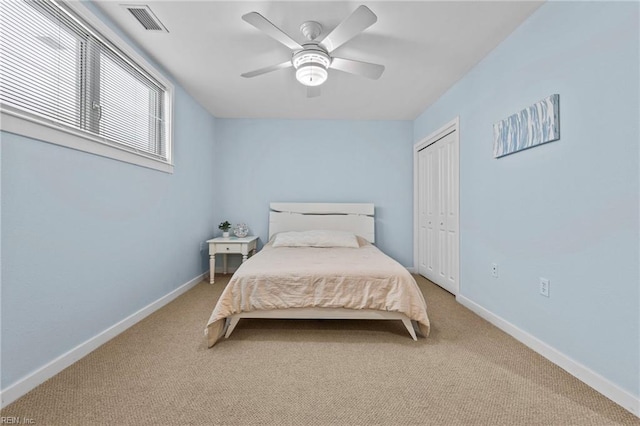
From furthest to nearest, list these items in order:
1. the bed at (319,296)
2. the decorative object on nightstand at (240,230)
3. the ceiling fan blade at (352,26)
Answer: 1. the decorative object on nightstand at (240,230)
2. the bed at (319,296)
3. the ceiling fan blade at (352,26)

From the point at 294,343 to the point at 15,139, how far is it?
1.98m

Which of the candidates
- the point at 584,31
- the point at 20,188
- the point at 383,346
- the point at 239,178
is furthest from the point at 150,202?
the point at 584,31

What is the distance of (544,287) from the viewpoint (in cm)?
188

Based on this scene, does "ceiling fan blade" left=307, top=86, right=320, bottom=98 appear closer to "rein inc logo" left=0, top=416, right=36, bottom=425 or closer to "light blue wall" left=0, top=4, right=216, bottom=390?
"light blue wall" left=0, top=4, right=216, bottom=390

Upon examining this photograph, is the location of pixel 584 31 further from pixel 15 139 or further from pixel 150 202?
pixel 150 202

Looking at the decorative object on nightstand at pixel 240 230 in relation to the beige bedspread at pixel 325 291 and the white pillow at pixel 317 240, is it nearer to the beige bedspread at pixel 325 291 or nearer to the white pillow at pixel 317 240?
the white pillow at pixel 317 240

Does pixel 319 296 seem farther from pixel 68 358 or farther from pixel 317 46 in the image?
pixel 317 46

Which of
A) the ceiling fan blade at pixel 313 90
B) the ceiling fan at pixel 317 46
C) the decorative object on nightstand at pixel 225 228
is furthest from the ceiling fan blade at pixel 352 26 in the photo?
the decorative object on nightstand at pixel 225 228

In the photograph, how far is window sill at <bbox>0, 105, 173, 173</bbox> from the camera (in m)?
1.39

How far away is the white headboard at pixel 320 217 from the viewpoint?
413 cm

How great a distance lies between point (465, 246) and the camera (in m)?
2.88

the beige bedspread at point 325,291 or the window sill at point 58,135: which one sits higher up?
the window sill at point 58,135

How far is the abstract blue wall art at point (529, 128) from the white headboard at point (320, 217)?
6.63 feet

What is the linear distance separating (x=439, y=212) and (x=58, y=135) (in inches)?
141
